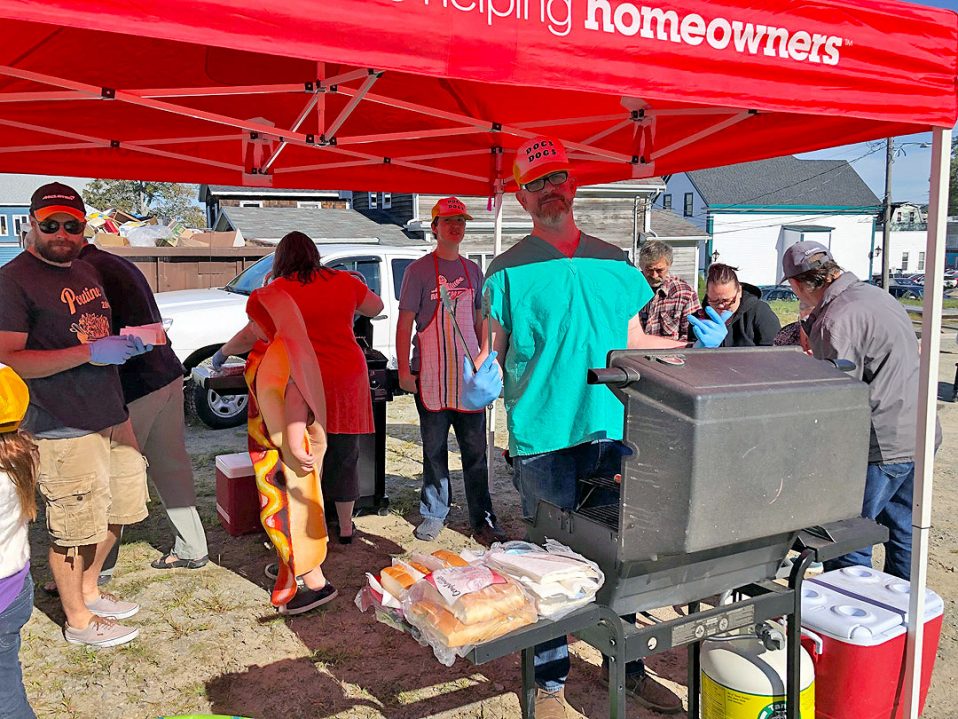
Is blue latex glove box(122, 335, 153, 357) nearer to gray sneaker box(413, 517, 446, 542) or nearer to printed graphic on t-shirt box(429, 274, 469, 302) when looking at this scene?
printed graphic on t-shirt box(429, 274, 469, 302)

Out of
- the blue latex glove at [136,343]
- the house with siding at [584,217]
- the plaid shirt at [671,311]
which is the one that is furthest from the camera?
the house with siding at [584,217]

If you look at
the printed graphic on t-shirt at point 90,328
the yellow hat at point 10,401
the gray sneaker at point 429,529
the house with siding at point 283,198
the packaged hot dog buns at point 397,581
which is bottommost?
the gray sneaker at point 429,529

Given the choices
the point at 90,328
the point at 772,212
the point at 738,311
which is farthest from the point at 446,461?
the point at 772,212

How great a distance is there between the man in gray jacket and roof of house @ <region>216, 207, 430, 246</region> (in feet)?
49.7

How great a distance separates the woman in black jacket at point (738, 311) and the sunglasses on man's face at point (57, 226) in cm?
337

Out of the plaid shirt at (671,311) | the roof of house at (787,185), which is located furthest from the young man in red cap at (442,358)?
the roof of house at (787,185)

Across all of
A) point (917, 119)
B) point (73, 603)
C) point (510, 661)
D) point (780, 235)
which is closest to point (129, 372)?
point (73, 603)

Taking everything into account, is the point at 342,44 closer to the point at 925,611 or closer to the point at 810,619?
the point at 810,619

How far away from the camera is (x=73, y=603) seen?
3.31 meters

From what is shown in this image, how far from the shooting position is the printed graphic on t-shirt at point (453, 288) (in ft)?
14.8

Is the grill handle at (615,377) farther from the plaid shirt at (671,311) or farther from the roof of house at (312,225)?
the roof of house at (312,225)

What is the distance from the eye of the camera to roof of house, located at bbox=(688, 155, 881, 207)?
4431 centimetres

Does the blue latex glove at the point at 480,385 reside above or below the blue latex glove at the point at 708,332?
below

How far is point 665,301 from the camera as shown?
4.82m
